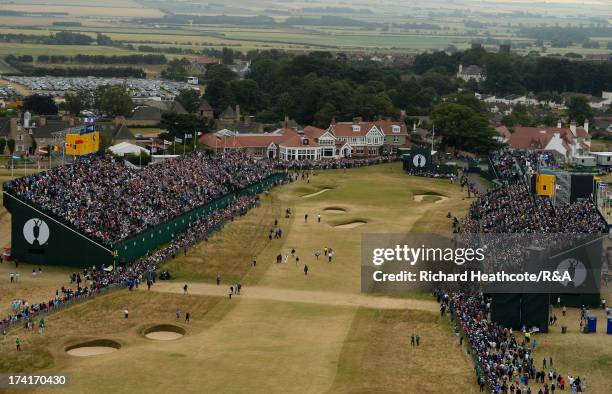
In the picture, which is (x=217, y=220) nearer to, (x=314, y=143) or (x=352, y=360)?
(x=352, y=360)

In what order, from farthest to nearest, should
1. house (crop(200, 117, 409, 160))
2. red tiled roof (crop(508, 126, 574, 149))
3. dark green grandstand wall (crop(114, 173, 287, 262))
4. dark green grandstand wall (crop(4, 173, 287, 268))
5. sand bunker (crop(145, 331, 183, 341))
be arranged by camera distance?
house (crop(200, 117, 409, 160)) < red tiled roof (crop(508, 126, 574, 149)) < dark green grandstand wall (crop(114, 173, 287, 262)) < dark green grandstand wall (crop(4, 173, 287, 268)) < sand bunker (crop(145, 331, 183, 341))

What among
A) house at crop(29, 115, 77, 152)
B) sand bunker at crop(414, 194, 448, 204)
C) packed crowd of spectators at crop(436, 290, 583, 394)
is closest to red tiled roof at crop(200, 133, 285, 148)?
house at crop(29, 115, 77, 152)

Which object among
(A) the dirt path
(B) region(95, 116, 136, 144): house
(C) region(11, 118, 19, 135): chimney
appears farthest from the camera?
(B) region(95, 116, 136, 144): house

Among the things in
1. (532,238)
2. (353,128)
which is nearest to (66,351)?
(532,238)

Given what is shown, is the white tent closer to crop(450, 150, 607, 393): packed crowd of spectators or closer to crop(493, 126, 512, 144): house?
crop(450, 150, 607, 393): packed crowd of spectators

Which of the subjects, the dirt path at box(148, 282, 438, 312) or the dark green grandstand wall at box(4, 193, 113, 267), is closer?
the dirt path at box(148, 282, 438, 312)

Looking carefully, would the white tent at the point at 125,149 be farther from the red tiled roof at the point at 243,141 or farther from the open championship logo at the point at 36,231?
the open championship logo at the point at 36,231

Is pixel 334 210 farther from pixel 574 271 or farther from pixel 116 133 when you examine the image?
pixel 116 133
